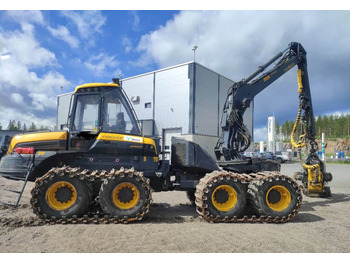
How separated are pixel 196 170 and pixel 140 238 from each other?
9.94ft

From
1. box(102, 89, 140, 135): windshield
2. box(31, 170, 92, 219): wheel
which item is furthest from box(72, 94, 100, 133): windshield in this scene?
box(31, 170, 92, 219): wheel

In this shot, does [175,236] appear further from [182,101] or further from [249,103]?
[182,101]

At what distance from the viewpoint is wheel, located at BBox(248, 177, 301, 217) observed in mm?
6703

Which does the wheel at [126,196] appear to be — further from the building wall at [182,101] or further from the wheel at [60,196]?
the building wall at [182,101]

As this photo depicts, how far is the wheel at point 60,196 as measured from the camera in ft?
20.0

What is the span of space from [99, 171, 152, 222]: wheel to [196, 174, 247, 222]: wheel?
1.41 metres

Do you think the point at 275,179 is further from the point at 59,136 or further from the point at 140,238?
the point at 59,136

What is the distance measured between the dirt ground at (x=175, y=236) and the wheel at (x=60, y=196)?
342 mm

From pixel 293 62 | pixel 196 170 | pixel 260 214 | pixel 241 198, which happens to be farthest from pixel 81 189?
pixel 293 62

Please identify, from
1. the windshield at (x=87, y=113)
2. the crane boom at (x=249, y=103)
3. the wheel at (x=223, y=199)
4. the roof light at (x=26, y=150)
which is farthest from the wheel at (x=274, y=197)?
the roof light at (x=26, y=150)

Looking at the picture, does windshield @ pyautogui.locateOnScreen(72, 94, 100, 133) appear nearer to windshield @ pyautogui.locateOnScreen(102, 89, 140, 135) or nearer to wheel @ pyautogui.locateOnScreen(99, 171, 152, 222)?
windshield @ pyautogui.locateOnScreen(102, 89, 140, 135)

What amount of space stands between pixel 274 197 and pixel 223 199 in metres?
1.39

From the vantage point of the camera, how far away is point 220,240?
511 cm

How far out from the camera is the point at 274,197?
6949 mm
